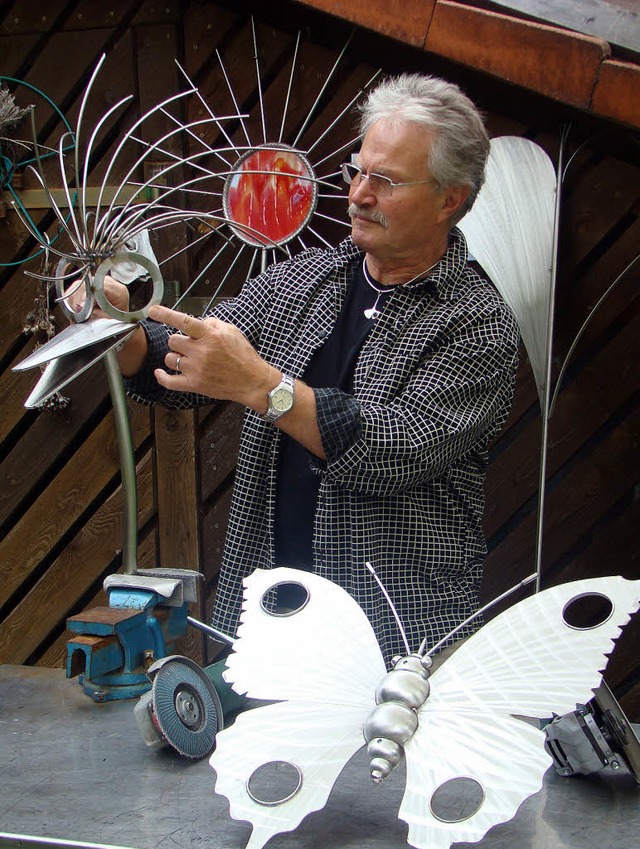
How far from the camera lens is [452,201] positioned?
71.1 inches

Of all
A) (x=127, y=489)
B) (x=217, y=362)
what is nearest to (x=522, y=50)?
(x=217, y=362)

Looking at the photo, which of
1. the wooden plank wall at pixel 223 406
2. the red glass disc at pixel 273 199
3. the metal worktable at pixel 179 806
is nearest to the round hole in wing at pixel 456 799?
the metal worktable at pixel 179 806

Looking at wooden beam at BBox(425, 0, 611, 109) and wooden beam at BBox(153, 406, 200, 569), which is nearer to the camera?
wooden beam at BBox(425, 0, 611, 109)

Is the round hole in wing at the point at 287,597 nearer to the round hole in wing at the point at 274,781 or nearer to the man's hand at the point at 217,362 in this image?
the round hole in wing at the point at 274,781

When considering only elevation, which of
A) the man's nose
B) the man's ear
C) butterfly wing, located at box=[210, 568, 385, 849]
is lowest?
butterfly wing, located at box=[210, 568, 385, 849]

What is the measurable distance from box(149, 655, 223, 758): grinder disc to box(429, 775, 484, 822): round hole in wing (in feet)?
1.39

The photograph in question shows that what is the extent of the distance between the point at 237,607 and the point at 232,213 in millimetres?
1323

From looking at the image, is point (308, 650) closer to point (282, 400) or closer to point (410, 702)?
point (410, 702)

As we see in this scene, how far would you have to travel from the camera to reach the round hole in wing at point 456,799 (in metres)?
1.34

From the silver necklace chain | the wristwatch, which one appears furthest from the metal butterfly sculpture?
the silver necklace chain

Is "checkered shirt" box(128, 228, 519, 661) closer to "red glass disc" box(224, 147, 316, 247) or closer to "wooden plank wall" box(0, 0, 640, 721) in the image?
"red glass disc" box(224, 147, 316, 247)

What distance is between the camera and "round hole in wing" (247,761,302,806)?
1.44 meters

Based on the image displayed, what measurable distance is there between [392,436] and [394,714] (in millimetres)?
482

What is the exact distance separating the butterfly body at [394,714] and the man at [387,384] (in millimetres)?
377
